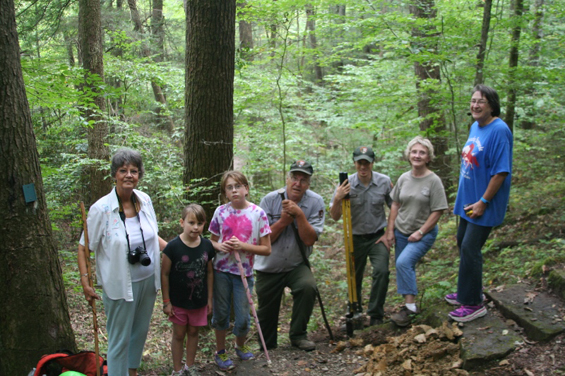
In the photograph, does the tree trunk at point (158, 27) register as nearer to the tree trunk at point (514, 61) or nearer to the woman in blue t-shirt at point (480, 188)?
the tree trunk at point (514, 61)

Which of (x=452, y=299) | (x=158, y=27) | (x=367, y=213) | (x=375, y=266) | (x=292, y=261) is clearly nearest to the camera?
(x=452, y=299)

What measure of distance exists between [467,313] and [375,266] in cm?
105

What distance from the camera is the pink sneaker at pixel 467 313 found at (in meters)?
3.90

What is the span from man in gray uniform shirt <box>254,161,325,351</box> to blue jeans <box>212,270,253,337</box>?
608mm

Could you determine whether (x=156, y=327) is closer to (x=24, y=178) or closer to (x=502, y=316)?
(x=24, y=178)

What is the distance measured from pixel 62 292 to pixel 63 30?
10.5 meters

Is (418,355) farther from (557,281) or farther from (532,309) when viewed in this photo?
(557,281)

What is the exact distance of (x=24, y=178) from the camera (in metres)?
3.21

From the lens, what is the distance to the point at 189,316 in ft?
11.8

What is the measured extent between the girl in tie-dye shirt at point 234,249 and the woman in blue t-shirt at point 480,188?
75.5 inches

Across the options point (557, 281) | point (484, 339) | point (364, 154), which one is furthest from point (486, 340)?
point (364, 154)

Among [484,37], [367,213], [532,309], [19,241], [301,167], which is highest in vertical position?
[484,37]

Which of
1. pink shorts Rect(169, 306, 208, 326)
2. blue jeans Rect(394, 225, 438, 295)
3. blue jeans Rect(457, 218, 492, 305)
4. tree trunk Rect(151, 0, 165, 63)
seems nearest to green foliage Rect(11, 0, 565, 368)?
blue jeans Rect(394, 225, 438, 295)

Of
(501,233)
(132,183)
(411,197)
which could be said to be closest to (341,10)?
(501,233)
